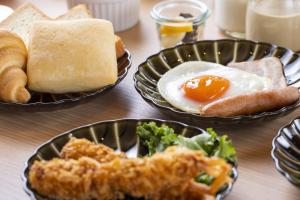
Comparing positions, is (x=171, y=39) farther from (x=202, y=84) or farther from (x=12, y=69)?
(x=12, y=69)

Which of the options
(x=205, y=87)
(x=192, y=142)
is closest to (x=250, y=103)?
(x=205, y=87)

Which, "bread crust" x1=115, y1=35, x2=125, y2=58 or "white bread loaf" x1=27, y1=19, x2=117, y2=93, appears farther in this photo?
"bread crust" x1=115, y1=35, x2=125, y2=58

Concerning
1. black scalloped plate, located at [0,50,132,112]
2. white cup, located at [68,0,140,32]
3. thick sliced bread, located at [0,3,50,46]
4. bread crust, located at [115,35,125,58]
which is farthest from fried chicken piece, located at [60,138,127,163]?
white cup, located at [68,0,140,32]

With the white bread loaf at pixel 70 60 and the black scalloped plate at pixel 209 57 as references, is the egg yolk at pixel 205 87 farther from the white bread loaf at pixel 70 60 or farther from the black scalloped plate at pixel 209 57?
Answer: the white bread loaf at pixel 70 60

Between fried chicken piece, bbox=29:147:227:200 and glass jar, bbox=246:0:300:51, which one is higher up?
fried chicken piece, bbox=29:147:227:200

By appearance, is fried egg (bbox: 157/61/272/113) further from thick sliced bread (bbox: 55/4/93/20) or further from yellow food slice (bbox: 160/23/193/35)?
thick sliced bread (bbox: 55/4/93/20)

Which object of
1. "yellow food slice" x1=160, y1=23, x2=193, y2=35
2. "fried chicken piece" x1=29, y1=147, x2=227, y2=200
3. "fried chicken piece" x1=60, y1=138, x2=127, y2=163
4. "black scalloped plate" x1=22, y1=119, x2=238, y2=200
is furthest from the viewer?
"yellow food slice" x1=160, y1=23, x2=193, y2=35

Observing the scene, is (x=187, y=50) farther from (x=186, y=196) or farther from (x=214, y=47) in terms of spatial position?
(x=186, y=196)
